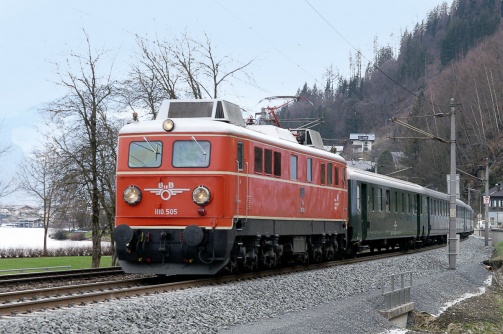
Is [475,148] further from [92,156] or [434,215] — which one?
[92,156]

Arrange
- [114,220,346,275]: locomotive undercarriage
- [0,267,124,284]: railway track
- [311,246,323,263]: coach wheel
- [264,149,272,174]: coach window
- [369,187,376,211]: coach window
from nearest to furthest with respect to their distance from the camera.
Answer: [114,220,346,275]: locomotive undercarriage, [0,267,124,284]: railway track, [264,149,272,174]: coach window, [311,246,323,263]: coach wheel, [369,187,376,211]: coach window

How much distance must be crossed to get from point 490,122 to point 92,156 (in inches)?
2818

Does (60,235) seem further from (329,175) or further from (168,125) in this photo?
(168,125)

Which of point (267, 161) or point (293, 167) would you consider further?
point (293, 167)

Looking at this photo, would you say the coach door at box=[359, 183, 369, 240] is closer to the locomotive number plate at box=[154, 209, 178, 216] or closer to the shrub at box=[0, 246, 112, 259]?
the locomotive number plate at box=[154, 209, 178, 216]

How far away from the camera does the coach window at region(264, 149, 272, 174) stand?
19188 mm

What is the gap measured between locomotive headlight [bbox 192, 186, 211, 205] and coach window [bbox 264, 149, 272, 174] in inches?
101

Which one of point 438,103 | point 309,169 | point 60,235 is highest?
point 438,103

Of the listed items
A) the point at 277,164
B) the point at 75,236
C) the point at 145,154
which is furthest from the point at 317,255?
the point at 75,236

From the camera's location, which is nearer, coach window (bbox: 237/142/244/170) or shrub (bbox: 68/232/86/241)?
coach window (bbox: 237/142/244/170)

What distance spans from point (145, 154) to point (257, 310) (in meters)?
5.37

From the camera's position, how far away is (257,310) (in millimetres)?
13789

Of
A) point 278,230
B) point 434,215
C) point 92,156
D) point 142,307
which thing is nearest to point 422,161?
point 434,215

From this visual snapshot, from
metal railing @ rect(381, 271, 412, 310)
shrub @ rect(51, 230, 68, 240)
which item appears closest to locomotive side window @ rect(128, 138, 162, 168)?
metal railing @ rect(381, 271, 412, 310)
